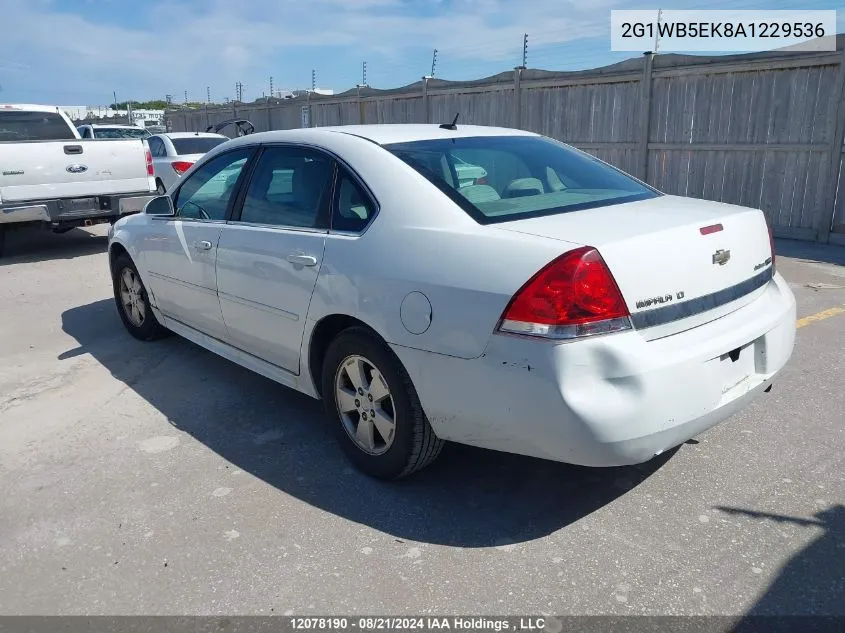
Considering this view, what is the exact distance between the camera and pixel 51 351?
546 centimetres

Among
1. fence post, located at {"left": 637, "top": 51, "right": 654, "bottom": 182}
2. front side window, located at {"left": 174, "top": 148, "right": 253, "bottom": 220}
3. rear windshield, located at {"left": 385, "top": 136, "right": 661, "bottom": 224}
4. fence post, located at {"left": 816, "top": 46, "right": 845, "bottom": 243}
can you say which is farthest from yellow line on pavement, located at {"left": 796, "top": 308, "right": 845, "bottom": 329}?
fence post, located at {"left": 637, "top": 51, "right": 654, "bottom": 182}

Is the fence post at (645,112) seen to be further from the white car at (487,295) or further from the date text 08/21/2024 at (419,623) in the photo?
the date text 08/21/2024 at (419,623)

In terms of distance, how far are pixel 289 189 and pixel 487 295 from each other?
1.62 metres

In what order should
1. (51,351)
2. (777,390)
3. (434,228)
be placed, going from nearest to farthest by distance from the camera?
(434,228)
(777,390)
(51,351)

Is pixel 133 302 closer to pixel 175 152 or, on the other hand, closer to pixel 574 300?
pixel 574 300

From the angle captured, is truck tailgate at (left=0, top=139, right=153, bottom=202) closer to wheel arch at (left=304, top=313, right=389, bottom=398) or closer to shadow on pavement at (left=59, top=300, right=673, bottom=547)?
shadow on pavement at (left=59, top=300, right=673, bottom=547)

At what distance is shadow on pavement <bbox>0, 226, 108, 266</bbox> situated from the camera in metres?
9.61

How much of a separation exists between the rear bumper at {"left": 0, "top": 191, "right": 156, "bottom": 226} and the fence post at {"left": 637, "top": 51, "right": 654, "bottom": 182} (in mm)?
7385

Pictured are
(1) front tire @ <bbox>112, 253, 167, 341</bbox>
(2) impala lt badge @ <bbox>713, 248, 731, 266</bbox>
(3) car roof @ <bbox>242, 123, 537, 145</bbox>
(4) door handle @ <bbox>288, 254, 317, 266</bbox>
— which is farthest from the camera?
(1) front tire @ <bbox>112, 253, 167, 341</bbox>

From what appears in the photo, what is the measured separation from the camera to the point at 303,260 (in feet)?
11.2

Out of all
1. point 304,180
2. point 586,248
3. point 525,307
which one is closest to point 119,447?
point 304,180

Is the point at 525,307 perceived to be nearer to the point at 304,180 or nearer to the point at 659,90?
the point at 304,180

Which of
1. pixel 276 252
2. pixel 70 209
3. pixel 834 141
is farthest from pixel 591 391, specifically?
pixel 70 209

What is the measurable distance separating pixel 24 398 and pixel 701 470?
4123 millimetres
